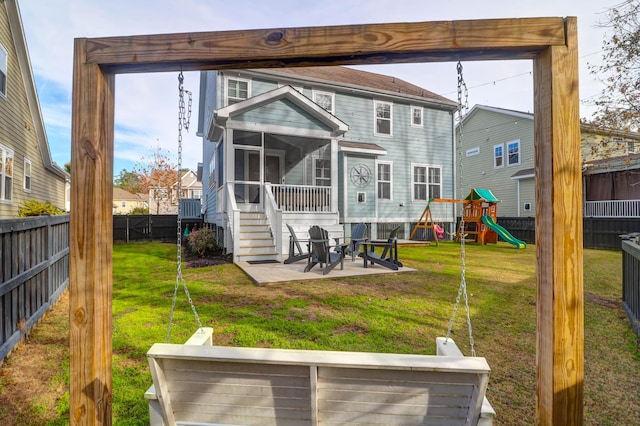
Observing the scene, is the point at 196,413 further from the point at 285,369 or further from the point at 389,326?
the point at 389,326

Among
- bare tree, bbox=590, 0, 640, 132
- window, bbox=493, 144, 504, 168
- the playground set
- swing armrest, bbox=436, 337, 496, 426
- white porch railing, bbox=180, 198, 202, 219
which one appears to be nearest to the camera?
swing armrest, bbox=436, 337, 496, 426

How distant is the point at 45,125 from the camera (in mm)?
11422

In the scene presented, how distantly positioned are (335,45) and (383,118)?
1295 cm

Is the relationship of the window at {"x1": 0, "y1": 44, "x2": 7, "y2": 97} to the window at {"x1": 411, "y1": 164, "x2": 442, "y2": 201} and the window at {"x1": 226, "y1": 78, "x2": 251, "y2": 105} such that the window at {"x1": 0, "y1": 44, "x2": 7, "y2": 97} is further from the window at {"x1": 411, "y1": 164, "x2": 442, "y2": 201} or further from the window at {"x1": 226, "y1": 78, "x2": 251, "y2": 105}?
the window at {"x1": 411, "y1": 164, "x2": 442, "y2": 201}

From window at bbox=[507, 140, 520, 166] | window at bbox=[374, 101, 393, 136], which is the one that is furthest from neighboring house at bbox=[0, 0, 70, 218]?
window at bbox=[507, 140, 520, 166]

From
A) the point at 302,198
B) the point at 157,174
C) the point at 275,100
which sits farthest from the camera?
the point at 157,174

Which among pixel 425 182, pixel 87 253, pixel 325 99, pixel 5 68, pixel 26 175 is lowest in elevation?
pixel 87 253

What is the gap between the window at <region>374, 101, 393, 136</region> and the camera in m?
13.9

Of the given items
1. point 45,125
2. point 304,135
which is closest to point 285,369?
point 304,135

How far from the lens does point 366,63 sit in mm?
1862

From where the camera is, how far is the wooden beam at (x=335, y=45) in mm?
1701

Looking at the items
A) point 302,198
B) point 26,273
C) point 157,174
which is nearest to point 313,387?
point 26,273

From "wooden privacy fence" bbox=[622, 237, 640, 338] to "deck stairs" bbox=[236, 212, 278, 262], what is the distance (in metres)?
6.73

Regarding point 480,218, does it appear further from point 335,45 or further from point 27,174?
point 27,174
